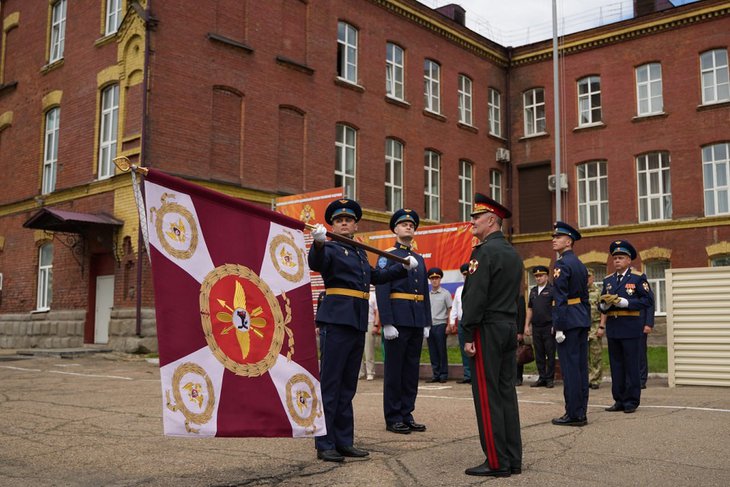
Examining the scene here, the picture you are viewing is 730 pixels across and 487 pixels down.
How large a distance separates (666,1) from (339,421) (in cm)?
2966

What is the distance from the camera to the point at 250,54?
21047mm

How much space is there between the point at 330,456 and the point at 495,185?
26.5m

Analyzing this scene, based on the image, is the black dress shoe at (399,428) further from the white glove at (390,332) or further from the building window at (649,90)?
the building window at (649,90)

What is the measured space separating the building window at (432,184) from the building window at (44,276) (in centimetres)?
1312

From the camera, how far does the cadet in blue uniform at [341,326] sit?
231 inches

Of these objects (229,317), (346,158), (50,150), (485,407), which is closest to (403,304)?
(485,407)

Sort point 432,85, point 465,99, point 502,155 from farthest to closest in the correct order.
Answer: point 502,155 < point 465,99 < point 432,85

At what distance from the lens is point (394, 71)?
26469 mm

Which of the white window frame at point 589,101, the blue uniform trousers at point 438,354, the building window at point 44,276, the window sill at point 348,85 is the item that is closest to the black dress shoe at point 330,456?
the blue uniform trousers at point 438,354

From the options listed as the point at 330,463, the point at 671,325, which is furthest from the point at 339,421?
the point at 671,325

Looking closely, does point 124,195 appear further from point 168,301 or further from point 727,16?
point 727,16

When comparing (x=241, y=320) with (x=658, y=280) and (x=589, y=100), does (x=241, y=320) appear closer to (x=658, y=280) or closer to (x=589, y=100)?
(x=658, y=280)

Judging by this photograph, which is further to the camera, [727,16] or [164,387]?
[727,16]

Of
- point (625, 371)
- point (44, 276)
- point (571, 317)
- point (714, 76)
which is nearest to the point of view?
point (571, 317)
